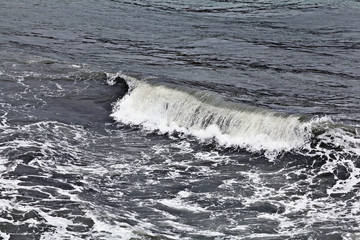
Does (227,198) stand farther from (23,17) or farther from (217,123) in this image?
(23,17)

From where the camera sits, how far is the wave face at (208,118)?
20.5 metres

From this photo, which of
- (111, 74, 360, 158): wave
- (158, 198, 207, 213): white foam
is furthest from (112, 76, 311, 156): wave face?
(158, 198, 207, 213): white foam

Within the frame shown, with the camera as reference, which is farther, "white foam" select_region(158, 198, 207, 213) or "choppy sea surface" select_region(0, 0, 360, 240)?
"white foam" select_region(158, 198, 207, 213)

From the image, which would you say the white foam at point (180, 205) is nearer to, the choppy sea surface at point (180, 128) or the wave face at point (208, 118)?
the choppy sea surface at point (180, 128)

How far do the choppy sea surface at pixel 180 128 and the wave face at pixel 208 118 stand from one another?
46mm

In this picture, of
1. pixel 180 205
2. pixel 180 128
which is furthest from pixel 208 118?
pixel 180 205

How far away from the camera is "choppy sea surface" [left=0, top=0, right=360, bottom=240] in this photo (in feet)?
52.1

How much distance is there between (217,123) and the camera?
2195 cm

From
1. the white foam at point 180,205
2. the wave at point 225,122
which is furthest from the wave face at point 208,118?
the white foam at point 180,205

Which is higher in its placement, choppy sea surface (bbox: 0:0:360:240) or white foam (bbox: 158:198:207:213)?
choppy sea surface (bbox: 0:0:360:240)

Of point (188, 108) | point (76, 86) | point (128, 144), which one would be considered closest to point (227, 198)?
point (128, 144)

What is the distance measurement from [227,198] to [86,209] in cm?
338

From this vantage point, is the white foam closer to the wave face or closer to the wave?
the wave

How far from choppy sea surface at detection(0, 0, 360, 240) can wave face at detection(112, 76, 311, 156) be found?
5cm
